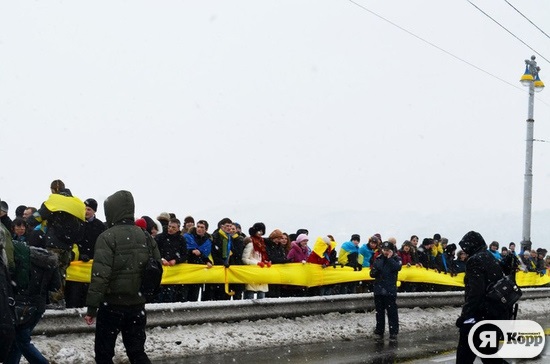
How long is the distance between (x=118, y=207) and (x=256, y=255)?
7.02 m

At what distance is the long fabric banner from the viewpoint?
44.8ft

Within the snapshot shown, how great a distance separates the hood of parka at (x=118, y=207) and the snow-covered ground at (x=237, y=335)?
262 cm

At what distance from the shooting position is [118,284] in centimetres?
866

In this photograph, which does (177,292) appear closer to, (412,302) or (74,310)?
(74,310)

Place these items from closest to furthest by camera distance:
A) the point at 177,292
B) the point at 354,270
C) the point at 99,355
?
the point at 99,355 < the point at 177,292 < the point at 354,270

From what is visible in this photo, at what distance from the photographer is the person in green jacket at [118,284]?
28.3 feet

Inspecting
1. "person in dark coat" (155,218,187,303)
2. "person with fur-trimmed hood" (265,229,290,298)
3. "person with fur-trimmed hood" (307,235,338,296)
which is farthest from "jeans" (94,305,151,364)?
"person with fur-trimmed hood" (307,235,338,296)

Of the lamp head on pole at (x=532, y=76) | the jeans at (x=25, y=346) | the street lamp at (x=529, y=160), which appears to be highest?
the lamp head on pole at (x=532, y=76)

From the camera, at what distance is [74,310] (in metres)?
11.2

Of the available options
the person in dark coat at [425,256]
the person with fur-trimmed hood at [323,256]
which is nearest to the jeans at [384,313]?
the person with fur-trimmed hood at [323,256]

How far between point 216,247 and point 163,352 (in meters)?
3.23

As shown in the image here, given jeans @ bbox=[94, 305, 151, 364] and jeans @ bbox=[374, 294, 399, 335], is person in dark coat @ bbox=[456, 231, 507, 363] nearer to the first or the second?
jeans @ bbox=[94, 305, 151, 364]

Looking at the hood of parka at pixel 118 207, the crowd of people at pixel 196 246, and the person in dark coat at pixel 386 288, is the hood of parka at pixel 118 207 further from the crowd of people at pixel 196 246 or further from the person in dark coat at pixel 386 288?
the person in dark coat at pixel 386 288

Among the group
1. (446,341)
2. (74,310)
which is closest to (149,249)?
(74,310)
